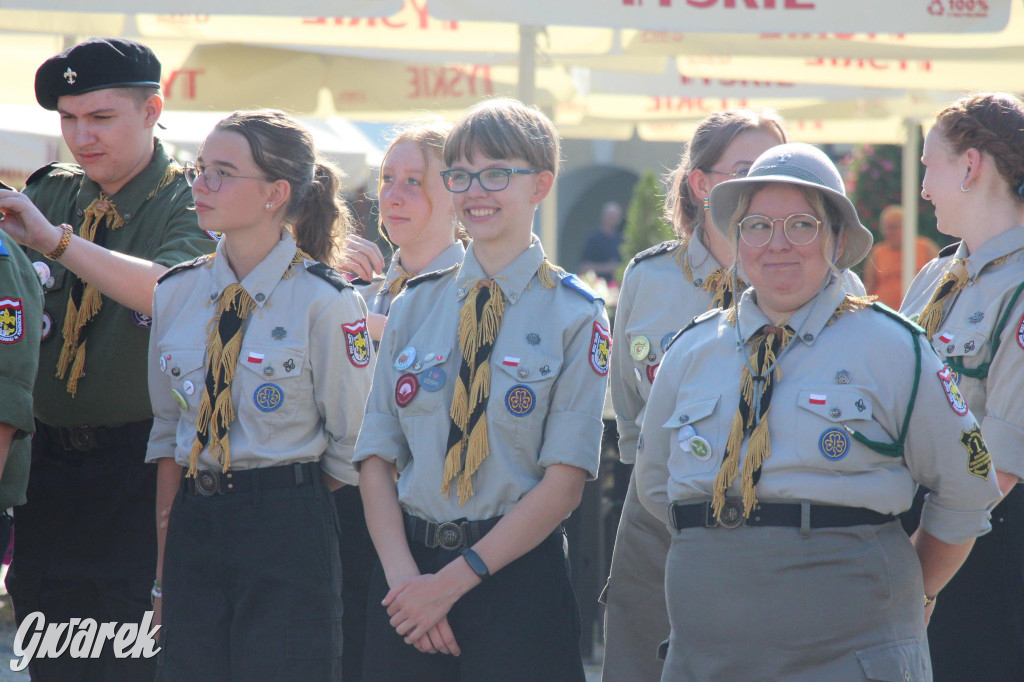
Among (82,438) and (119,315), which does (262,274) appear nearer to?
(119,315)

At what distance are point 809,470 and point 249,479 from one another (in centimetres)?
147

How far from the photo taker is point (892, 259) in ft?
35.3

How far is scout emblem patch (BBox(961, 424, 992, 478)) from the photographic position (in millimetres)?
2463

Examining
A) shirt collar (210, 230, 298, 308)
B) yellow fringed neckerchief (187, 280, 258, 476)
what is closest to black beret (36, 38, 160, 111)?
shirt collar (210, 230, 298, 308)

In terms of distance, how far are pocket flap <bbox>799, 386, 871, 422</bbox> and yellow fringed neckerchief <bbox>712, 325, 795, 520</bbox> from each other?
0.09 meters

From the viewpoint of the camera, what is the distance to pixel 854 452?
242cm

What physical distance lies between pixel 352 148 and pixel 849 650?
8953mm

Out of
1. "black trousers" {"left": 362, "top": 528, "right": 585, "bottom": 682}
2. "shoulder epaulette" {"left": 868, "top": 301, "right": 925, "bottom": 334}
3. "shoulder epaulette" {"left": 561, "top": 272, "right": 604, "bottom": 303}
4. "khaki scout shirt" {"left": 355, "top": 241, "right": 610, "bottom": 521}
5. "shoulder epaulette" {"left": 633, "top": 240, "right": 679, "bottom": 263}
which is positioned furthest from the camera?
"shoulder epaulette" {"left": 633, "top": 240, "right": 679, "bottom": 263}

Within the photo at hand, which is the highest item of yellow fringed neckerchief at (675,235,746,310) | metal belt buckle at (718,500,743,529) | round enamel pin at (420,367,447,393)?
yellow fringed neckerchief at (675,235,746,310)

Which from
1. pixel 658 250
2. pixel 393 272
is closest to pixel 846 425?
pixel 658 250

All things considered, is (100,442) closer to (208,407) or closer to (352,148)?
(208,407)

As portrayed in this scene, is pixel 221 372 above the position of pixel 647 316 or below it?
below

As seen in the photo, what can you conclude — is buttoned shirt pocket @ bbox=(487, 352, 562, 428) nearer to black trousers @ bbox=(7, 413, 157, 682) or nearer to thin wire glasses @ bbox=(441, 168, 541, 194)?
thin wire glasses @ bbox=(441, 168, 541, 194)

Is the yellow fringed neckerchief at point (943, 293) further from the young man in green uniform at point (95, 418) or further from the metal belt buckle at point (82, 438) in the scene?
the metal belt buckle at point (82, 438)
